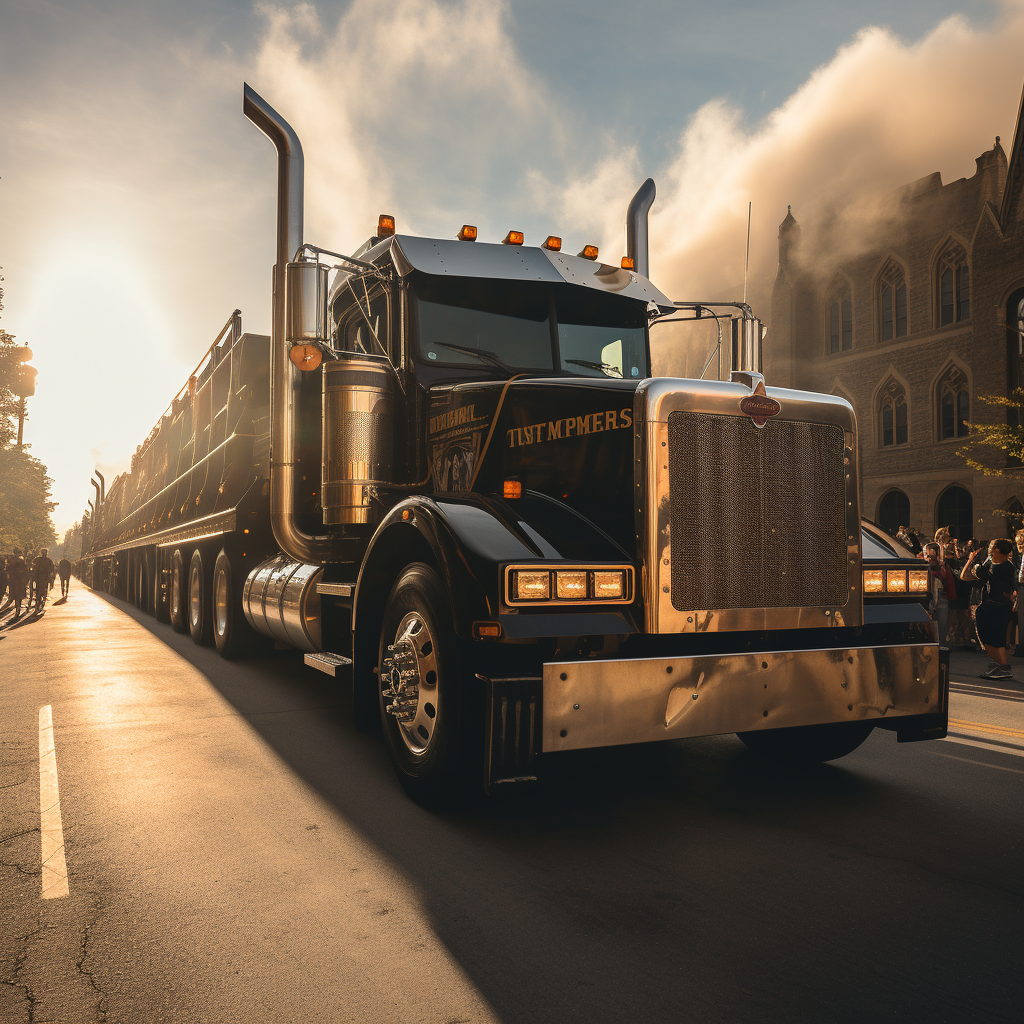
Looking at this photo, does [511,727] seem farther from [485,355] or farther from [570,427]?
[485,355]

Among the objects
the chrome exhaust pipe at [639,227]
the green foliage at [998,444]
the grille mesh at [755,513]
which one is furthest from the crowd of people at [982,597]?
the green foliage at [998,444]

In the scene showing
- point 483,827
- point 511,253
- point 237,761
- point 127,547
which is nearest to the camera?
point 483,827

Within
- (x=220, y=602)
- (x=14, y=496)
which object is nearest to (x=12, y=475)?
(x=14, y=496)

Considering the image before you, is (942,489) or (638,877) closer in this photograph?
(638,877)

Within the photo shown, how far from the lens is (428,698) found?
14.4 feet

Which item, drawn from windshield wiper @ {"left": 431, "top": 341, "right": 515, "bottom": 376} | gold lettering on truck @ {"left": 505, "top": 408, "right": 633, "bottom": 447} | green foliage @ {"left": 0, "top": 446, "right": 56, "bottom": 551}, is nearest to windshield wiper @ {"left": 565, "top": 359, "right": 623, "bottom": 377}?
windshield wiper @ {"left": 431, "top": 341, "right": 515, "bottom": 376}

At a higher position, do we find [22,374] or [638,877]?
[22,374]

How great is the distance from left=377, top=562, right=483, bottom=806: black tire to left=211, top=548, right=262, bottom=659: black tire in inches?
195

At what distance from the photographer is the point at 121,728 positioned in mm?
6410

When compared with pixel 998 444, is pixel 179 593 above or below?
below

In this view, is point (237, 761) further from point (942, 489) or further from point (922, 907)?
point (942, 489)

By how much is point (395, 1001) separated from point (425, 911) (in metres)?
0.63

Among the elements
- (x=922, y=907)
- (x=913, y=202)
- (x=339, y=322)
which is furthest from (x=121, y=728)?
(x=913, y=202)

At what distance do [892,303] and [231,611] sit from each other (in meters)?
32.3
